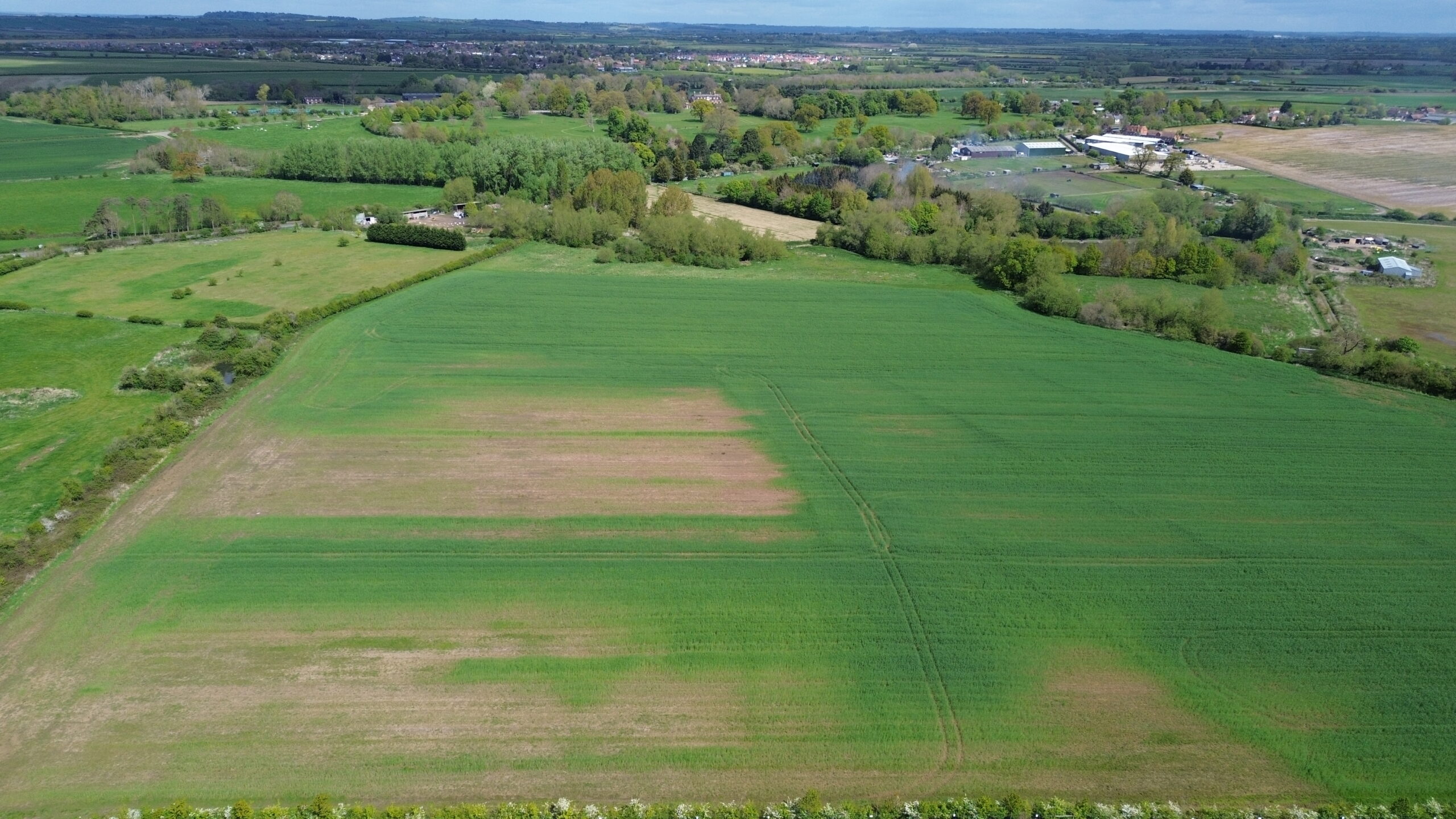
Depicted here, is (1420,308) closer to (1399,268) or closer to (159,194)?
(1399,268)

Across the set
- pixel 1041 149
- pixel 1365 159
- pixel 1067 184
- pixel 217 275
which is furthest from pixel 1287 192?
pixel 217 275

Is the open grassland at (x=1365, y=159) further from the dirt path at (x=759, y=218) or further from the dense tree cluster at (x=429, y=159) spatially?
the dense tree cluster at (x=429, y=159)

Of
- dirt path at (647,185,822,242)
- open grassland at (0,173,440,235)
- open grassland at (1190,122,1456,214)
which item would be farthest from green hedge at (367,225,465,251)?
open grassland at (1190,122,1456,214)

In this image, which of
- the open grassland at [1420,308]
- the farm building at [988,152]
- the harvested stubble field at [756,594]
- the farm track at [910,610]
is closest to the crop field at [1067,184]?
the farm building at [988,152]

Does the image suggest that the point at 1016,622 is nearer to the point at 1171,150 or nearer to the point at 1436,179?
the point at 1436,179

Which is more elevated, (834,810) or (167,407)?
(167,407)

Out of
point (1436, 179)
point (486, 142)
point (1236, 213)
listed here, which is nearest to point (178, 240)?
point (486, 142)
